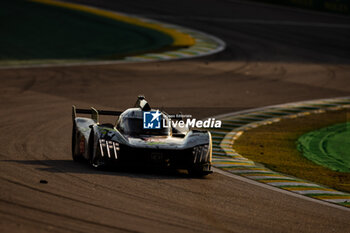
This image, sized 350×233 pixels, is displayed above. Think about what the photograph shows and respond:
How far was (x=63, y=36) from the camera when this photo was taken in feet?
136

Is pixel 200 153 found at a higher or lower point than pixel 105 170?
higher

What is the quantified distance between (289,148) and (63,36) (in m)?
23.6

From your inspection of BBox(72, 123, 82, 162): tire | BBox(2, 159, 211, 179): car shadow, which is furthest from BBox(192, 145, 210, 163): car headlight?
BBox(72, 123, 82, 162): tire

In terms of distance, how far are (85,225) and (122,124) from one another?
5454 mm

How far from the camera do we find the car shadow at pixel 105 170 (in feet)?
49.7

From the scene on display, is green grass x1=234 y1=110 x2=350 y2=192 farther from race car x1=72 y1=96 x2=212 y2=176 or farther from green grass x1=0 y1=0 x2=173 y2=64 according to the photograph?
green grass x1=0 y1=0 x2=173 y2=64

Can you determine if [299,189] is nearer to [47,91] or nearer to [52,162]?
[52,162]

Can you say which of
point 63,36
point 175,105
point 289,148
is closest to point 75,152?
point 289,148

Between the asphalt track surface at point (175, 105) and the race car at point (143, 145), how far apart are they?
32 cm

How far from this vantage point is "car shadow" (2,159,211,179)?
1515cm

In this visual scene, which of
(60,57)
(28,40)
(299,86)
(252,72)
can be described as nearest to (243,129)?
(299,86)

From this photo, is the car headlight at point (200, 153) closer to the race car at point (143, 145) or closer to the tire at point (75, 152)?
the race car at point (143, 145)

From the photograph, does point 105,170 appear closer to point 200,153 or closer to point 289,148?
point 200,153

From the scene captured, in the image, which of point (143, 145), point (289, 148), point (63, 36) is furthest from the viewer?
point (63, 36)
